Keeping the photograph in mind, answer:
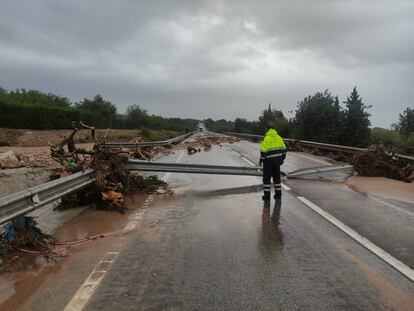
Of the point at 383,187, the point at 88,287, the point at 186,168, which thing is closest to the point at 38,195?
the point at 88,287

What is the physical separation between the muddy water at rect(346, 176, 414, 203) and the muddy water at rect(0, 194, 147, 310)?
21.8ft

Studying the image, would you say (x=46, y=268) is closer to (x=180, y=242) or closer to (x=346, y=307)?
(x=180, y=242)

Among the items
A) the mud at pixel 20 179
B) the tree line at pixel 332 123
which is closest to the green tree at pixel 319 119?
the tree line at pixel 332 123

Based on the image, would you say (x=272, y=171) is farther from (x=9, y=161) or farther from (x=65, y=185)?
(x=9, y=161)

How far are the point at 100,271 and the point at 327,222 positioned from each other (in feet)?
14.1

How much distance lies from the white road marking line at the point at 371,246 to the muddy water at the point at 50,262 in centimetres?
358

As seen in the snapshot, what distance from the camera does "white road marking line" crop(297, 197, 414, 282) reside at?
218 inches

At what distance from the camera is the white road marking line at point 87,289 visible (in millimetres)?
4383

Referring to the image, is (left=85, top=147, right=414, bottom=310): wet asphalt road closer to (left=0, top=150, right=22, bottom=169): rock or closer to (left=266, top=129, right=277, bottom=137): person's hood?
(left=266, top=129, right=277, bottom=137): person's hood

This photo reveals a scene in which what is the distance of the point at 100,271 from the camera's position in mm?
5387

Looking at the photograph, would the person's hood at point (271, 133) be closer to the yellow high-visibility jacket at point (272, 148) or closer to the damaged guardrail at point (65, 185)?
the yellow high-visibility jacket at point (272, 148)

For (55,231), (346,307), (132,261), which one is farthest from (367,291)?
(55,231)

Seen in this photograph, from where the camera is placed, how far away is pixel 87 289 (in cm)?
481

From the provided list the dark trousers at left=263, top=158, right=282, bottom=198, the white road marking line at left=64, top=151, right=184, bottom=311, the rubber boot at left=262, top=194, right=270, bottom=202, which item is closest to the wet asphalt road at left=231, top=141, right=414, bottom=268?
the dark trousers at left=263, top=158, right=282, bottom=198
